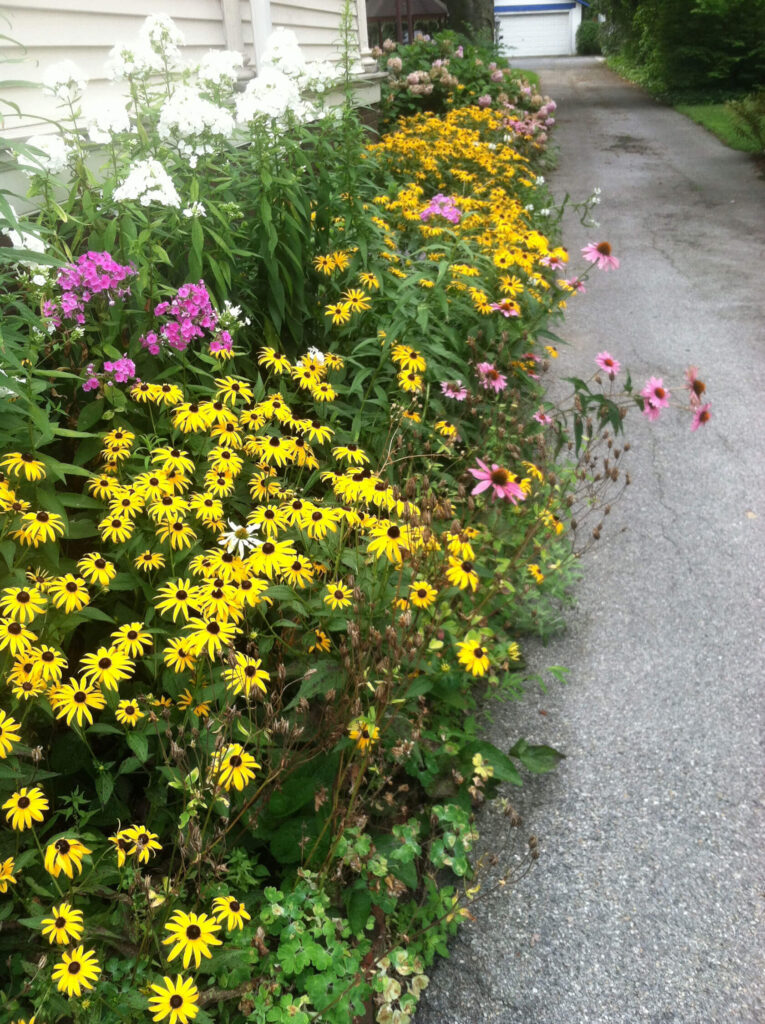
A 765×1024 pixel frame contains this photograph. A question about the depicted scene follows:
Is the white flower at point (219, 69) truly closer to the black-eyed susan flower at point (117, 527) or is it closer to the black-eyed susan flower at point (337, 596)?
the black-eyed susan flower at point (117, 527)

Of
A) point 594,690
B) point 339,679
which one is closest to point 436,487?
point 594,690

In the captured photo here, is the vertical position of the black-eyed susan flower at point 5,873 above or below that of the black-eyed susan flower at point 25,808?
below

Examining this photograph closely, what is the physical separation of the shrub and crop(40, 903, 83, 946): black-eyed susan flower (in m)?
45.5

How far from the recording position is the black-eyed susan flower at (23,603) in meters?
1.79

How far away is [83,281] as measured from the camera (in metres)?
2.61

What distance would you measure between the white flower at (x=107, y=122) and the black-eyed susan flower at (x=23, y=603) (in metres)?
1.75

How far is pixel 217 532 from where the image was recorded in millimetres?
2424

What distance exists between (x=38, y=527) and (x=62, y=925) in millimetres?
901

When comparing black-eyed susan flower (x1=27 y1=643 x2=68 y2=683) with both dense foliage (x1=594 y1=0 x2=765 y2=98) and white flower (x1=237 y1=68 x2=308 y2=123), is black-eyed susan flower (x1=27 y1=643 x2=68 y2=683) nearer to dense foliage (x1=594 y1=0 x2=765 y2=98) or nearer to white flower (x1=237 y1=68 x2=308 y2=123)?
white flower (x1=237 y1=68 x2=308 y2=123)

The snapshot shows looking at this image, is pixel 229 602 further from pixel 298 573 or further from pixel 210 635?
pixel 298 573

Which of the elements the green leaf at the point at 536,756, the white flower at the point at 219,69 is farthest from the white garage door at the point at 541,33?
the green leaf at the point at 536,756

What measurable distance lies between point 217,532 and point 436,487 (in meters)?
1.00

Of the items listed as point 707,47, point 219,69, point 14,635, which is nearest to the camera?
point 14,635

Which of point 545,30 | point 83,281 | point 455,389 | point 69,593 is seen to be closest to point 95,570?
point 69,593
